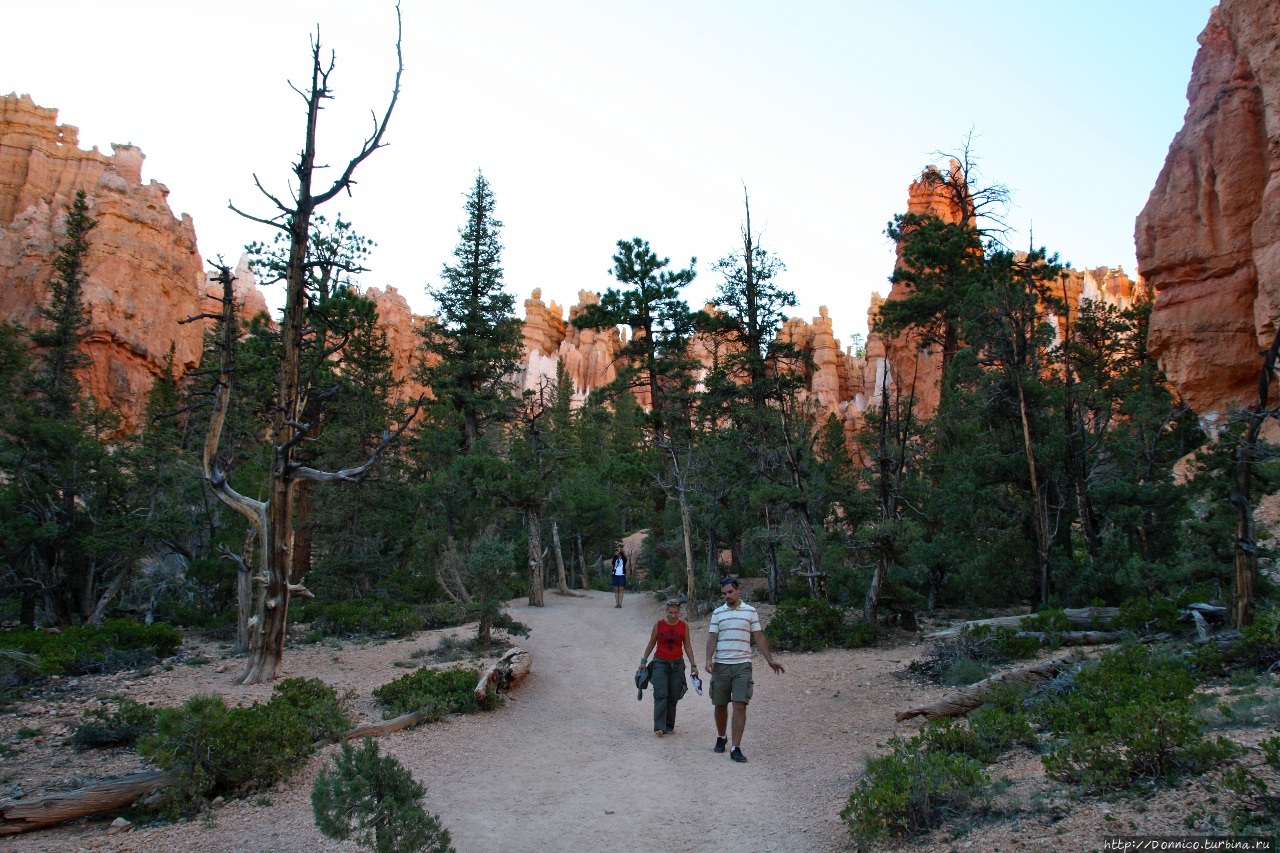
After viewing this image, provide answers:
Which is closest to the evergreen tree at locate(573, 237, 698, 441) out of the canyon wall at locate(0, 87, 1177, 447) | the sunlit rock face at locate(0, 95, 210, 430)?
the canyon wall at locate(0, 87, 1177, 447)

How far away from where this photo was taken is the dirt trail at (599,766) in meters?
4.69

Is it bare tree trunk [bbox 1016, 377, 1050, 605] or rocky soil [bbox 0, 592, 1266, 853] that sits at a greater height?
bare tree trunk [bbox 1016, 377, 1050, 605]

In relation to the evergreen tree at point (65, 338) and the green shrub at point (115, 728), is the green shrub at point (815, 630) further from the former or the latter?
the evergreen tree at point (65, 338)

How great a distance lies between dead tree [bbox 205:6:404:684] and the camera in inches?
363

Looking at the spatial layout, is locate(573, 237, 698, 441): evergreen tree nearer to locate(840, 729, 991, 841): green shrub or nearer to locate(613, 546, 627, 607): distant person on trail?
locate(613, 546, 627, 607): distant person on trail

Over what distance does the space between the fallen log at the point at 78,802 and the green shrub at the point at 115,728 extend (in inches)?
61.2

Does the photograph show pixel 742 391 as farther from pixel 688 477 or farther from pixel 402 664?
pixel 402 664

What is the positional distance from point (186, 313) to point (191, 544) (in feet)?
127

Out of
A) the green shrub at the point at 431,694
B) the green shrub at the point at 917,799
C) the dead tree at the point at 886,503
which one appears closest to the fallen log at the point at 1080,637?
the dead tree at the point at 886,503

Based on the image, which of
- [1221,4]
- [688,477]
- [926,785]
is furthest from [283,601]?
[1221,4]

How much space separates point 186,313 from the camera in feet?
155

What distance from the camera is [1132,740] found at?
3.97m

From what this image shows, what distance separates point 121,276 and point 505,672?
45725 mm

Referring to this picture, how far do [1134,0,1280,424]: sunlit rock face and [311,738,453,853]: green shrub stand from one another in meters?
26.7
